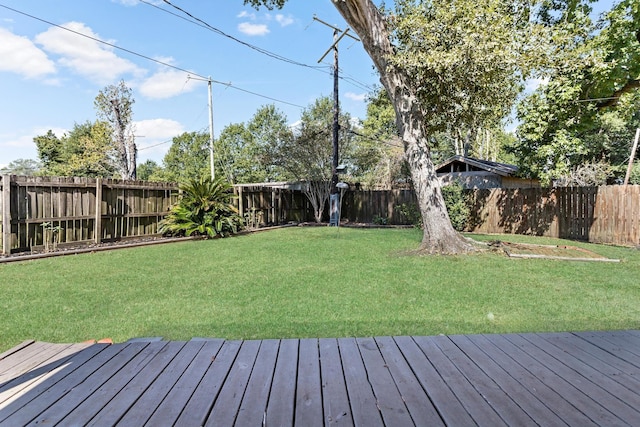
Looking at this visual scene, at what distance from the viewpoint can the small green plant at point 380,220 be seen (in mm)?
15461

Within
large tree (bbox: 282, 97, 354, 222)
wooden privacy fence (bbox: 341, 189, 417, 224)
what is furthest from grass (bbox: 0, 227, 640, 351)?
large tree (bbox: 282, 97, 354, 222)

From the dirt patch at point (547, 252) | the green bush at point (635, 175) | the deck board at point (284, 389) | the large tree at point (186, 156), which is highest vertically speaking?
the large tree at point (186, 156)

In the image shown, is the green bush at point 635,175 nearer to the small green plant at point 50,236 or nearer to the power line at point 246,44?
the power line at point 246,44

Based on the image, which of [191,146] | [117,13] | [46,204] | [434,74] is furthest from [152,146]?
[434,74]

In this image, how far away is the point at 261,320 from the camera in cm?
342

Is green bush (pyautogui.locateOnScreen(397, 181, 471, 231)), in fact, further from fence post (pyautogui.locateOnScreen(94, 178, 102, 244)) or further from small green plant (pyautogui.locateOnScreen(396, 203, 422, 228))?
fence post (pyautogui.locateOnScreen(94, 178, 102, 244))

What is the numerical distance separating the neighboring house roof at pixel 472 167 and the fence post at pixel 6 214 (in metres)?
14.6

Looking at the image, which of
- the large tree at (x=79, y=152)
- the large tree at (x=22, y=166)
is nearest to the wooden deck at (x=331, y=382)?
the large tree at (x=79, y=152)

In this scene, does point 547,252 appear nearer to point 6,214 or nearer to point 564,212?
point 564,212

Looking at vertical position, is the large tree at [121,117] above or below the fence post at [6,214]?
above

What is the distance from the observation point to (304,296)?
4.23 m

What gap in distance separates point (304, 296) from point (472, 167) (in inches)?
553

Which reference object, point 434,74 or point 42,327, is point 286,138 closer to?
point 434,74

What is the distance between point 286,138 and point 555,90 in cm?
1017
